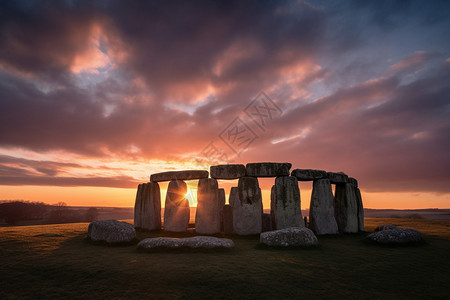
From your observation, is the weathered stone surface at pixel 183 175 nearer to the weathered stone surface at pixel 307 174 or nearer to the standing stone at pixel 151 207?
the standing stone at pixel 151 207

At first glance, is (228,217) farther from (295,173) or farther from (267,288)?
(267,288)

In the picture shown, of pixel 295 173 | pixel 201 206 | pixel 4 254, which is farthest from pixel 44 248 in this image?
pixel 295 173

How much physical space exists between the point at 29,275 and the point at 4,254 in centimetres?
244

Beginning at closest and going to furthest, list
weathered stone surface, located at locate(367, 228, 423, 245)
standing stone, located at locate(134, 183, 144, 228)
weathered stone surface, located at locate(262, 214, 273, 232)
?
1. weathered stone surface, located at locate(367, 228, 423, 245)
2. weathered stone surface, located at locate(262, 214, 273, 232)
3. standing stone, located at locate(134, 183, 144, 228)

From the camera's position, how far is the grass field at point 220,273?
4.92 metres

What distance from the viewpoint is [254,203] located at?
12.7m

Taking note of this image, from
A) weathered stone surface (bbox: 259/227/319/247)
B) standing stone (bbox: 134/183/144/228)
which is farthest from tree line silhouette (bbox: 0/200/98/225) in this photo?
weathered stone surface (bbox: 259/227/319/247)

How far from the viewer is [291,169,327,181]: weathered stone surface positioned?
13.3 metres

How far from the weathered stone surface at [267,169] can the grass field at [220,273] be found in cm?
473

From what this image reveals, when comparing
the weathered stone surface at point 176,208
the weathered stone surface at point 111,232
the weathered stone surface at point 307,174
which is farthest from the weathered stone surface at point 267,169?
the weathered stone surface at point 111,232

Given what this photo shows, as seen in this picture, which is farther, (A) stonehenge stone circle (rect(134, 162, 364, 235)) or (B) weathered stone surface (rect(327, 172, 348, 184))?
(B) weathered stone surface (rect(327, 172, 348, 184))

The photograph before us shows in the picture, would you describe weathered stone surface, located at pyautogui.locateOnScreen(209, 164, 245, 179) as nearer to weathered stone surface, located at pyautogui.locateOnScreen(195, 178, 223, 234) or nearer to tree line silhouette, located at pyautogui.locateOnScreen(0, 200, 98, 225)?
weathered stone surface, located at pyautogui.locateOnScreen(195, 178, 223, 234)

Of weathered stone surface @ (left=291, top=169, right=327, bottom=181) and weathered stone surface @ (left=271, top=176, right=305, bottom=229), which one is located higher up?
weathered stone surface @ (left=291, top=169, right=327, bottom=181)

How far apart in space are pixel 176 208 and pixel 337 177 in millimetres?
8810
